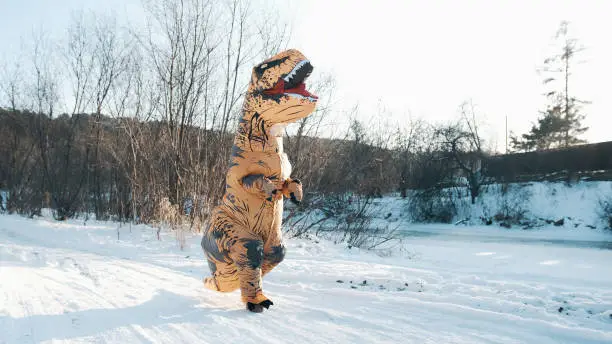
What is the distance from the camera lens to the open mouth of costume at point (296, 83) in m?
3.10

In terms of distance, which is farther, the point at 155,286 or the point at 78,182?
the point at 78,182

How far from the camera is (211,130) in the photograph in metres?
9.58

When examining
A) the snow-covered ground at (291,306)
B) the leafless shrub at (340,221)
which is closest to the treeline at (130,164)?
the leafless shrub at (340,221)

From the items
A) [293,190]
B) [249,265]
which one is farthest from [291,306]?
[293,190]

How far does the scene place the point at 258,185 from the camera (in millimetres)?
3064

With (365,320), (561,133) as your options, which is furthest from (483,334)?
(561,133)

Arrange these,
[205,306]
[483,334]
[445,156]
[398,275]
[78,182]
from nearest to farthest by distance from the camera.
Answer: [483,334] < [205,306] < [398,275] < [78,182] < [445,156]

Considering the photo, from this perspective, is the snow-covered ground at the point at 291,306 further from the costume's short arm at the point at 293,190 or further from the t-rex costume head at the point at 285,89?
the t-rex costume head at the point at 285,89

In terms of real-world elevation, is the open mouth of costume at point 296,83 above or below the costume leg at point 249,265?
above

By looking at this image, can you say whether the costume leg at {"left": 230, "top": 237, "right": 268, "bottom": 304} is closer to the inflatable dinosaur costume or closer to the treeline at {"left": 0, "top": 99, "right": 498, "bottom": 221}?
the inflatable dinosaur costume

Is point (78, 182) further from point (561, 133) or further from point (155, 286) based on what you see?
point (561, 133)

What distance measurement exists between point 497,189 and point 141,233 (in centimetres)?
1863

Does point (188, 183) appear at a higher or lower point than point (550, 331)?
higher

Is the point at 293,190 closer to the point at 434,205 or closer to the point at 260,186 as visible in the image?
the point at 260,186
